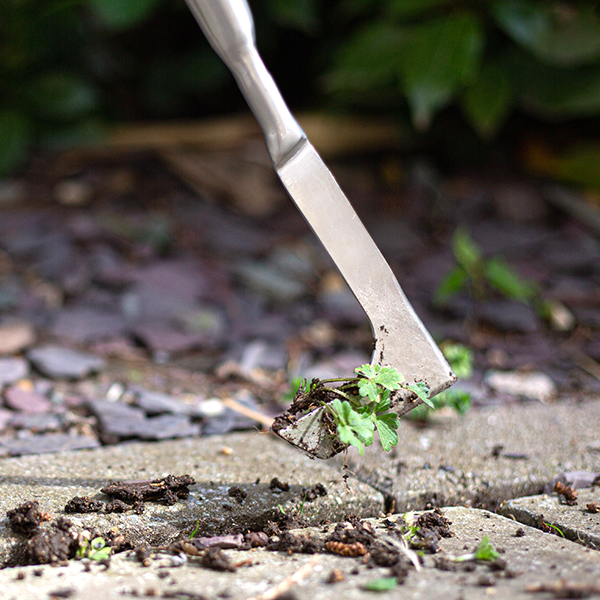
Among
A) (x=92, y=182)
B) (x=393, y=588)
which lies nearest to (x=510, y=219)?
(x=92, y=182)

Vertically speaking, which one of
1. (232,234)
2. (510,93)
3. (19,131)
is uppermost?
(510,93)

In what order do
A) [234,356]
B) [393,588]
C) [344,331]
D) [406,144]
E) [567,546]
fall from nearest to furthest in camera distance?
[393,588], [567,546], [234,356], [344,331], [406,144]

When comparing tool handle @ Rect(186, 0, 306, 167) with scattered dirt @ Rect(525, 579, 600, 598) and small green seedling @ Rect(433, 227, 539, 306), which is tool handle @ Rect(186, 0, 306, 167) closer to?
scattered dirt @ Rect(525, 579, 600, 598)

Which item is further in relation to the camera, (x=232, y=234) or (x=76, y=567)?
(x=232, y=234)

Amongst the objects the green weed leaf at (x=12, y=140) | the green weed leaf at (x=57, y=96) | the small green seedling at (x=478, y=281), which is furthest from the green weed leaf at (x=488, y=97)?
the green weed leaf at (x=12, y=140)

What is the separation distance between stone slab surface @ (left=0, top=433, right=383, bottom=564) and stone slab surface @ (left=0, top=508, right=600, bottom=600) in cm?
10

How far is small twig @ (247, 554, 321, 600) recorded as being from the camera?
697 mm

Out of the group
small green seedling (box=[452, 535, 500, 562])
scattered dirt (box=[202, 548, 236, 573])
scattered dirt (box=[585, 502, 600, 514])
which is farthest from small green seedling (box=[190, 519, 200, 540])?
scattered dirt (box=[585, 502, 600, 514])

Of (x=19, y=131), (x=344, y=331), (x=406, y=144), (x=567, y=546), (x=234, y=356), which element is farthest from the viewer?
(x=406, y=144)

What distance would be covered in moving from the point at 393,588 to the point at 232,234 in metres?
1.95

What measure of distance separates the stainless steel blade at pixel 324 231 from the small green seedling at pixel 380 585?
206 millimetres

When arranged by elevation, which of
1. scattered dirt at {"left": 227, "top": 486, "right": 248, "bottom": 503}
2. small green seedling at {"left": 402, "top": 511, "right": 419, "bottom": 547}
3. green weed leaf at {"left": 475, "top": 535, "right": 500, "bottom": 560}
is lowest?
green weed leaf at {"left": 475, "top": 535, "right": 500, "bottom": 560}

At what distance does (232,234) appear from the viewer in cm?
251

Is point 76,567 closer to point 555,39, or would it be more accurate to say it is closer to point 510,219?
point 510,219
